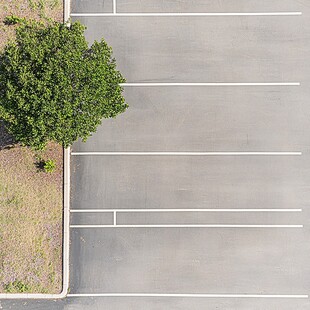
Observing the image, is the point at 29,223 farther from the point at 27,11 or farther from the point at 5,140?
the point at 27,11

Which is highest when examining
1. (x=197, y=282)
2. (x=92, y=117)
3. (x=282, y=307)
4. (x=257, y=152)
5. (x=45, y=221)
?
(x=92, y=117)

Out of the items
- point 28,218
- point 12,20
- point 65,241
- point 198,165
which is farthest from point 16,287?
point 12,20

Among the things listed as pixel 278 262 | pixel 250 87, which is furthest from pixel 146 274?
pixel 250 87

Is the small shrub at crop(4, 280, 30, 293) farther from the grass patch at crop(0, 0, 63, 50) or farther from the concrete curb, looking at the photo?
the grass patch at crop(0, 0, 63, 50)

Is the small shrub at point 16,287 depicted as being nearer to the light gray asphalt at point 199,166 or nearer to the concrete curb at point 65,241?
the concrete curb at point 65,241

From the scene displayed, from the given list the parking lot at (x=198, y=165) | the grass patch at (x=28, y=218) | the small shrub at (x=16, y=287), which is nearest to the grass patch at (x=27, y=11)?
the grass patch at (x=28, y=218)

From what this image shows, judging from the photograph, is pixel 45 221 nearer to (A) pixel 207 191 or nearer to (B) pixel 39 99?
(B) pixel 39 99
